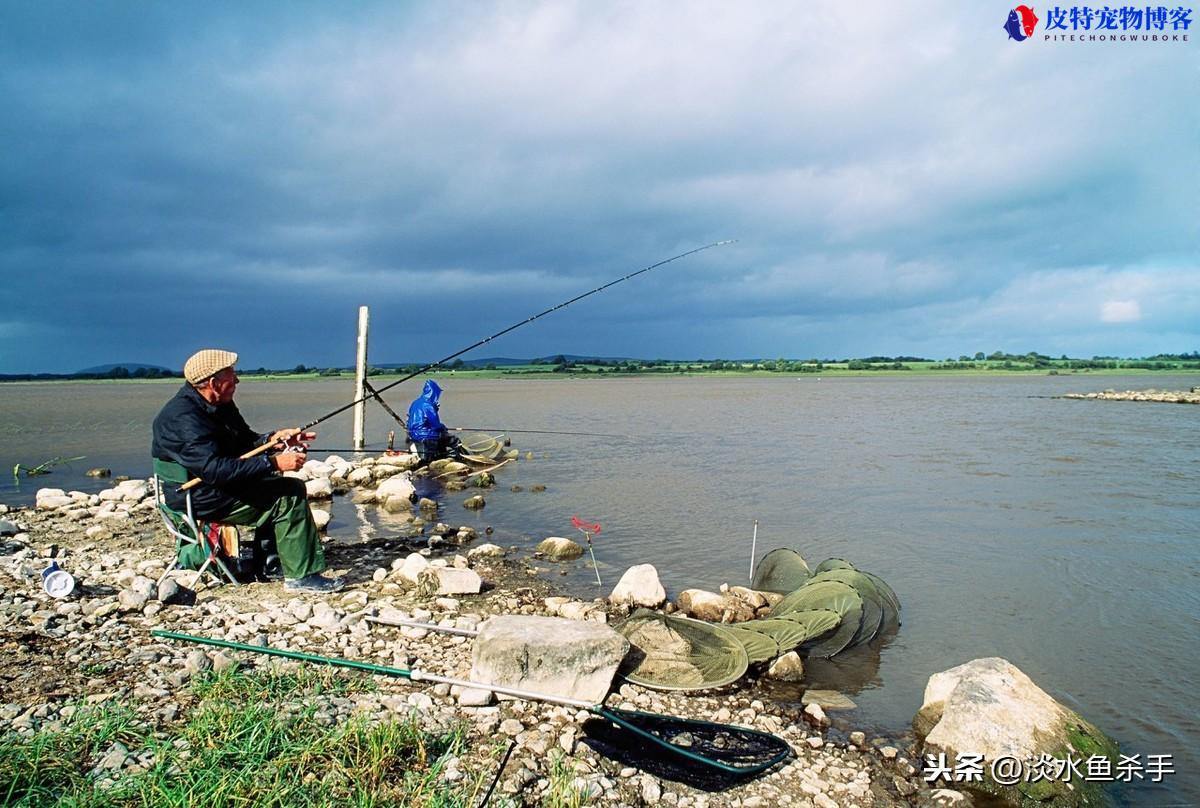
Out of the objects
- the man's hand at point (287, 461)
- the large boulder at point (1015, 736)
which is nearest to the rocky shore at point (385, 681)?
the large boulder at point (1015, 736)

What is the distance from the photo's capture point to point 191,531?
22.5 feet

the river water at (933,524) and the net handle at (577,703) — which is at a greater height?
the net handle at (577,703)

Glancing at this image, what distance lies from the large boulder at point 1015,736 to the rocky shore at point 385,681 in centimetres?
29

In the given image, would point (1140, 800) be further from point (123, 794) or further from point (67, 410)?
point (67, 410)

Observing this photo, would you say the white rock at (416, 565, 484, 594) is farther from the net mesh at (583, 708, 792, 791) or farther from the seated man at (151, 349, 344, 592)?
the net mesh at (583, 708, 792, 791)

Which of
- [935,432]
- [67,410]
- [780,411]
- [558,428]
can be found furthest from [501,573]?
[67,410]

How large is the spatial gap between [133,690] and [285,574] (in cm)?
269

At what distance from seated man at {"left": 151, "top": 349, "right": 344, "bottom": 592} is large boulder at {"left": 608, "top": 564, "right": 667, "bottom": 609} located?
9.14ft

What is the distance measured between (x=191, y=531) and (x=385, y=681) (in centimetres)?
325

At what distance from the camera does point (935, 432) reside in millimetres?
25797

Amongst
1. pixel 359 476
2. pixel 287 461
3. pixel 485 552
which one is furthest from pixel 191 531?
pixel 359 476

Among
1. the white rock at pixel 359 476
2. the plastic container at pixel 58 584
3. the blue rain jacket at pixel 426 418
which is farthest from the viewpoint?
the blue rain jacket at pixel 426 418

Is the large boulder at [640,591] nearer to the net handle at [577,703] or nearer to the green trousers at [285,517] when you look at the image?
the net handle at [577,703]

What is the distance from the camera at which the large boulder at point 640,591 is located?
7.13 m
